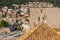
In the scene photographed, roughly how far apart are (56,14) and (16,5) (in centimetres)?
2533

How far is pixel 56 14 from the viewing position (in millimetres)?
6867

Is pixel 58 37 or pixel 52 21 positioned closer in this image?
pixel 58 37

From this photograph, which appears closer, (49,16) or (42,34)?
(42,34)

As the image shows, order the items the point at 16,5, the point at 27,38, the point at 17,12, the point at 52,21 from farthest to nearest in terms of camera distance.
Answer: the point at 16,5, the point at 17,12, the point at 52,21, the point at 27,38

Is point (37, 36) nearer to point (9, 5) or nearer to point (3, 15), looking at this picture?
point (3, 15)

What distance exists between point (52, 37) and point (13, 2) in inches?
1155

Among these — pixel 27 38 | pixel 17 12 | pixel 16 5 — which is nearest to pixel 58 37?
pixel 27 38

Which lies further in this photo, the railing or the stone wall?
the stone wall

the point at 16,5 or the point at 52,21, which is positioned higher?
the point at 52,21

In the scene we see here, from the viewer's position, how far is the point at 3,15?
2873cm

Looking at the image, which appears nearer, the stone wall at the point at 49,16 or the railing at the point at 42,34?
the railing at the point at 42,34

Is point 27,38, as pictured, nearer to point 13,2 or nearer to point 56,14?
point 56,14

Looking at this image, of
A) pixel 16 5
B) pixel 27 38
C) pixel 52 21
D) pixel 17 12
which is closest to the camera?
pixel 27 38

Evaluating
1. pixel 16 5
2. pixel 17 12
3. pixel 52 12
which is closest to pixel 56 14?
pixel 52 12
